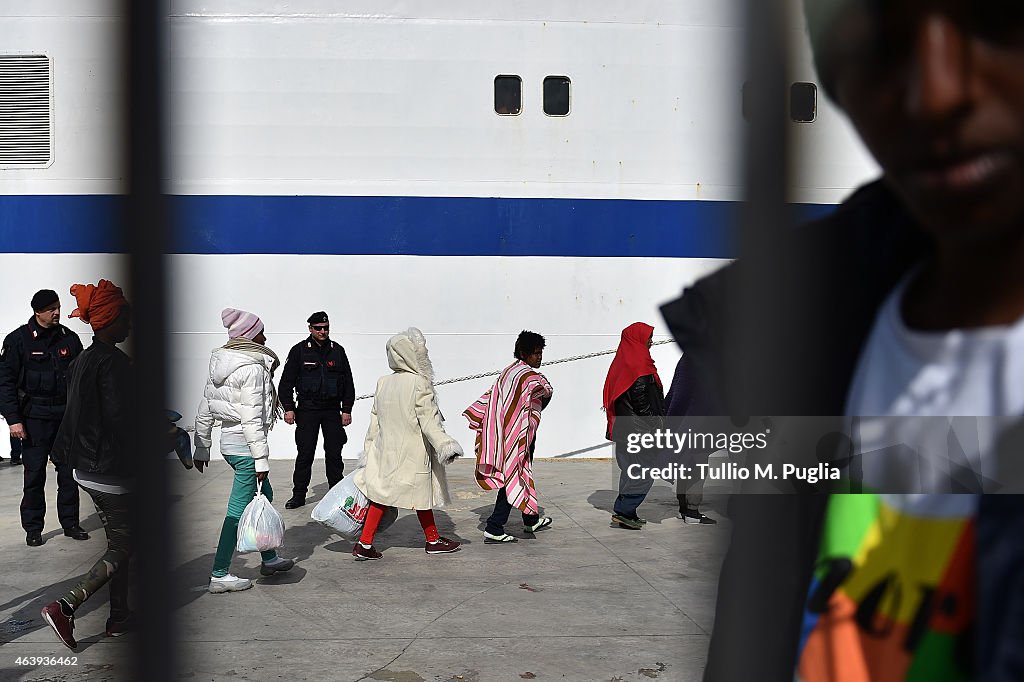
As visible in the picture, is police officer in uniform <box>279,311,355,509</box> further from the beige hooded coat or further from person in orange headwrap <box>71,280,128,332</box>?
person in orange headwrap <box>71,280,128,332</box>

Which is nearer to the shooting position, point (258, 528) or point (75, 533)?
point (258, 528)

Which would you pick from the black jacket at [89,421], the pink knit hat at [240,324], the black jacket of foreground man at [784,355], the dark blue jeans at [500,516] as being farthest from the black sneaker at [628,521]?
the black jacket of foreground man at [784,355]

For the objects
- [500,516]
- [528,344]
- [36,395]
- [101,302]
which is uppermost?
[101,302]

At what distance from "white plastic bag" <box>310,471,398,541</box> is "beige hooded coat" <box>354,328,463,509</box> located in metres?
0.09

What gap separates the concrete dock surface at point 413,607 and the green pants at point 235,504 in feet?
0.24

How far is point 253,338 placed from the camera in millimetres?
→ 4926

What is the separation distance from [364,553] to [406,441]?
2.09ft

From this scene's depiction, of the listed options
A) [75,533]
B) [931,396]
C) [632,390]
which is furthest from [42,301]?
[931,396]

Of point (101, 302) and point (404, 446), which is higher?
point (101, 302)

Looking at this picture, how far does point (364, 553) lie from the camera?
17.5ft

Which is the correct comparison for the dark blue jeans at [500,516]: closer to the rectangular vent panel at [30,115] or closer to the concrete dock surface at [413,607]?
the concrete dock surface at [413,607]

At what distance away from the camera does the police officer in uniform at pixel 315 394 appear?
6750 mm

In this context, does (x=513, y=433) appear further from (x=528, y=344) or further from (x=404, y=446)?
(x=404, y=446)

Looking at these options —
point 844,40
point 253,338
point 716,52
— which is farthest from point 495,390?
point 844,40
